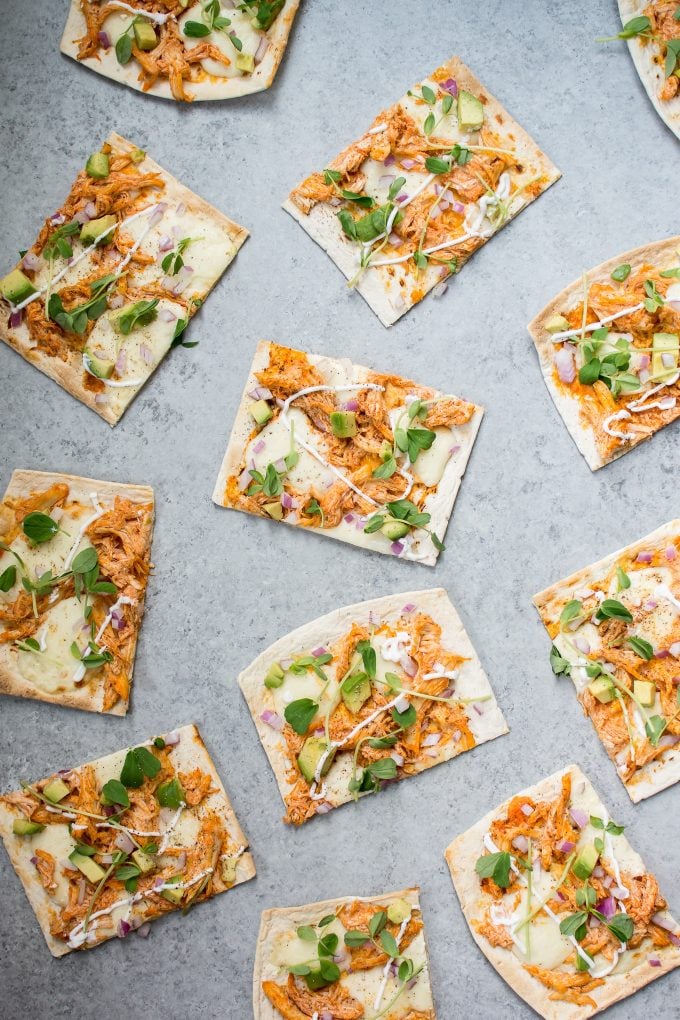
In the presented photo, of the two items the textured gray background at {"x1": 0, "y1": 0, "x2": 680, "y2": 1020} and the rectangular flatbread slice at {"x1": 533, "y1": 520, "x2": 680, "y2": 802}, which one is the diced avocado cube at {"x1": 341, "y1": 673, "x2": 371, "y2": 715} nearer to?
the textured gray background at {"x1": 0, "y1": 0, "x2": 680, "y2": 1020}

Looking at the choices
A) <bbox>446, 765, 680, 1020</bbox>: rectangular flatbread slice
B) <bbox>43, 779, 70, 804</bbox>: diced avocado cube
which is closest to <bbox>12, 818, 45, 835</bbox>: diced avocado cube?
<bbox>43, 779, 70, 804</bbox>: diced avocado cube

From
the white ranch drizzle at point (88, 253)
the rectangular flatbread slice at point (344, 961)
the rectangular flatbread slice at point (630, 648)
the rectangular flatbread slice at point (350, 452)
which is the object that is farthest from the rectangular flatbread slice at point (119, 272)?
the rectangular flatbread slice at point (344, 961)

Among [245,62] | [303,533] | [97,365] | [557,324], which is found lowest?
[303,533]

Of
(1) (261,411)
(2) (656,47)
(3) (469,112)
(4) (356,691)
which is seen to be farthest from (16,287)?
(2) (656,47)

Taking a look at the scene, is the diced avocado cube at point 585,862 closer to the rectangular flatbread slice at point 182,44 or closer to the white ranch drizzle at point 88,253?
the white ranch drizzle at point 88,253

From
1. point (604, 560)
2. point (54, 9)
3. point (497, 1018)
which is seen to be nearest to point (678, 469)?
point (604, 560)

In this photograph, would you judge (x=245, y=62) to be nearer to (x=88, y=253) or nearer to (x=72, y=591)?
(x=88, y=253)

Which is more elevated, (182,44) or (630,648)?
(182,44)
